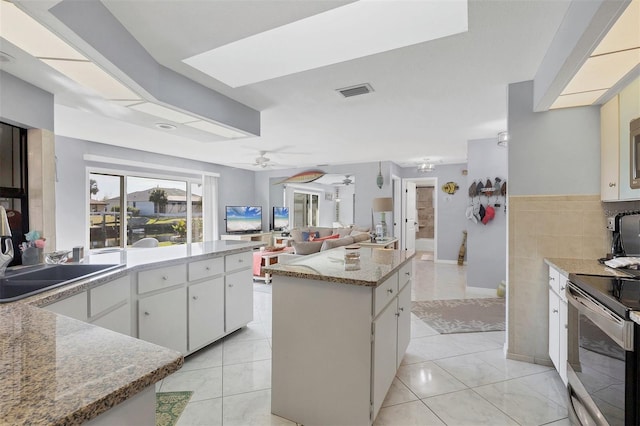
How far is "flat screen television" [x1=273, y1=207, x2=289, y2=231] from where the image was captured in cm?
866

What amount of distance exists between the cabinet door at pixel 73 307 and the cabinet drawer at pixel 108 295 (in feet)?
0.18

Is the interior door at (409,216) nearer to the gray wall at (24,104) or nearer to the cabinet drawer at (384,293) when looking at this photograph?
the cabinet drawer at (384,293)

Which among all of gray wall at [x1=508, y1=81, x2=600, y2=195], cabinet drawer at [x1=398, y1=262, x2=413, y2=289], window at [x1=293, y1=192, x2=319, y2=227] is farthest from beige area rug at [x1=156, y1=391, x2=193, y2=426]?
window at [x1=293, y1=192, x2=319, y2=227]

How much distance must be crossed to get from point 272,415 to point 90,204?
17.2 ft

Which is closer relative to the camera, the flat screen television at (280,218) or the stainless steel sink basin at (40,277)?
the stainless steel sink basin at (40,277)

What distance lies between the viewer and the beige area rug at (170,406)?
6.06 ft

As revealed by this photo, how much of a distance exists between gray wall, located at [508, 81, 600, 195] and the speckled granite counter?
21.5 inches

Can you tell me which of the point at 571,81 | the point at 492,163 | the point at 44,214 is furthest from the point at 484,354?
the point at 44,214

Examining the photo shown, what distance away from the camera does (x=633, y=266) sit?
1921 millimetres

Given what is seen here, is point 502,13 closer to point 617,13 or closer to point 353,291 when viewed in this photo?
Answer: point 617,13

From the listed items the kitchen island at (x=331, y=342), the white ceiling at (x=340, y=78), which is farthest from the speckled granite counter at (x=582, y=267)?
the white ceiling at (x=340, y=78)

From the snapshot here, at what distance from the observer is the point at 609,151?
222 centimetres

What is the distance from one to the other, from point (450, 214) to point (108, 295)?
22.9ft

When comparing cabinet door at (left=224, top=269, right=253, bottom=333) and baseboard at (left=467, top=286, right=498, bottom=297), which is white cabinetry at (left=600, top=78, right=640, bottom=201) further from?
cabinet door at (left=224, top=269, right=253, bottom=333)
